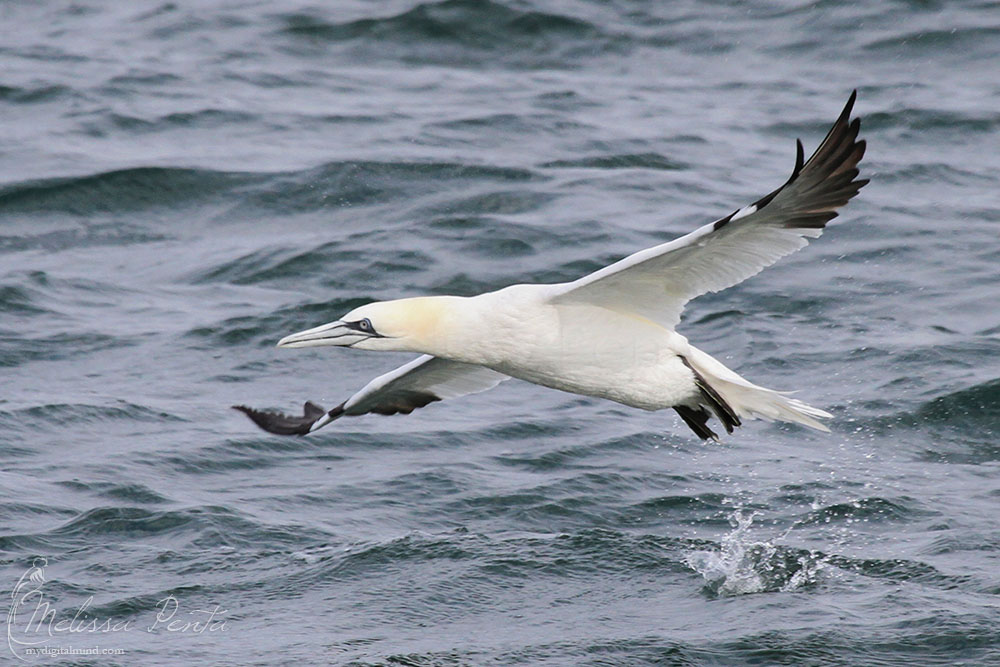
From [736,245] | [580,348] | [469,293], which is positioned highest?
[736,245]

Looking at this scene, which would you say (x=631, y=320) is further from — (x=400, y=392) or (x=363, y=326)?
(x=400, y=392)

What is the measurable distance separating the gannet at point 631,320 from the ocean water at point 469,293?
1142 mm

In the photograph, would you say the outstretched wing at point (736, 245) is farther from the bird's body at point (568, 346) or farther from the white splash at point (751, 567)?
the white splash at point (751, 567)

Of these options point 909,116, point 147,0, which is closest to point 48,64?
point 147,0

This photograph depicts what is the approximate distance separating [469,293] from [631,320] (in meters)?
4.62

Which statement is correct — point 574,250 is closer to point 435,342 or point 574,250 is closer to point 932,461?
point 932,461

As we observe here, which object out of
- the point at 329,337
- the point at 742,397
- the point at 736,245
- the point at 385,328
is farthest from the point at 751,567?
the point at 329,337

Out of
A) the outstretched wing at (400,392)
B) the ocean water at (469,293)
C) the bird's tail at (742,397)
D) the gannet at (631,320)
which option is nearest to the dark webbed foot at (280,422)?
the outstretched wing at (400,392)

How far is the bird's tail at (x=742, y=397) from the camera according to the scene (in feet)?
26.2

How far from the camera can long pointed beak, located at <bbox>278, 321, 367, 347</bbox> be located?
7480 millimetres

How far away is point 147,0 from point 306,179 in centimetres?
738

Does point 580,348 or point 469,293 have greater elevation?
point 580,348

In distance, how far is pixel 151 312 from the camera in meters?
12.2

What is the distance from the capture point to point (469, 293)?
12445mm
